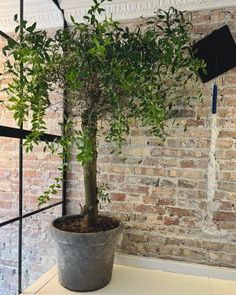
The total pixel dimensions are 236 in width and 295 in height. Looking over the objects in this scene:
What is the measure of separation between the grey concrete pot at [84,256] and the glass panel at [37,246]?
0.52 meters

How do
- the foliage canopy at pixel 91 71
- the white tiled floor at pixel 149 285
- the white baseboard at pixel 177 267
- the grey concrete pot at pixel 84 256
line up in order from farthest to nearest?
the white baseboard at pixel 177 267 < the white tiled floor at pixel 149 285 < the grey concrete pot at pixel 84 256 < the foliage canopy at pixel 91 71

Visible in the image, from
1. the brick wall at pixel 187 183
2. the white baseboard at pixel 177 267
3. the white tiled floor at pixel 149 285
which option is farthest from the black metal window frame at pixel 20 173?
the white baseboard at pixel 177 267

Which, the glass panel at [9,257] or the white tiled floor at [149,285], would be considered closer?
the white tiled floor at [149,285]

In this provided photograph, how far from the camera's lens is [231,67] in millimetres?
1770

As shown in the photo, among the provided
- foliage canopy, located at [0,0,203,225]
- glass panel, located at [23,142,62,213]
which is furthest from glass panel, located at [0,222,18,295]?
foliage canopy, located at [0,0,203,225]

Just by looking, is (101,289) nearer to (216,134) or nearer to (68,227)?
(68,227)

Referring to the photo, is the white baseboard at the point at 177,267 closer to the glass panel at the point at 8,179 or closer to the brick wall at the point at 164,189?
the brick wall at the point at 164,189

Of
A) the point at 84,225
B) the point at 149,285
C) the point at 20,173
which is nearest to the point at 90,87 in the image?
the point at 20,173

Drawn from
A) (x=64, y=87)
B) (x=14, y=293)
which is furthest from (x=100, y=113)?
(x=14, y=293)

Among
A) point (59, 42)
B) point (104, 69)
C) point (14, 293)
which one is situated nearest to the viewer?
point (104, 69)

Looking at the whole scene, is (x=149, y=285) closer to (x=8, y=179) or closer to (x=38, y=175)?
(x=38, y=175)

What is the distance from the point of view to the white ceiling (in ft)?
5.95

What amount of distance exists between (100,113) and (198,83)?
0.74 m

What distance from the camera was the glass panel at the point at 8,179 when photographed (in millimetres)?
2088
